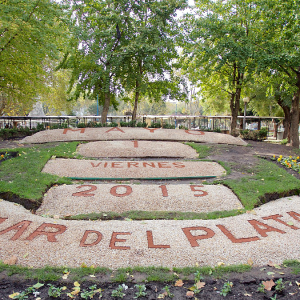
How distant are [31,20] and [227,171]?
1015 cm

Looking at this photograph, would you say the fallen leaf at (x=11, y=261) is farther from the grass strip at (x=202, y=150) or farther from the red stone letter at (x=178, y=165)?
the grass strip at (x=202, y=150)

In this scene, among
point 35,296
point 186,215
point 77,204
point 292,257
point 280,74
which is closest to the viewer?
point 35,296

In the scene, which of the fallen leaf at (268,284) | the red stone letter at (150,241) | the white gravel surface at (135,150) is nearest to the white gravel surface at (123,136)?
the white gravel surface at (135,150)

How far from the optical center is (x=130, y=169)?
354 inches

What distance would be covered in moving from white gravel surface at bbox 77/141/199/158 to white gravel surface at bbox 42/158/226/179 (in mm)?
1221

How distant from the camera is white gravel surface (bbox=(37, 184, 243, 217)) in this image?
20.7 feet

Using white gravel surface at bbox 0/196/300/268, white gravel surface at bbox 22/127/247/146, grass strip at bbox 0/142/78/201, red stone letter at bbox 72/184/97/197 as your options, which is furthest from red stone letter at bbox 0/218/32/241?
white gravel surface at bbox 22/127/247/146

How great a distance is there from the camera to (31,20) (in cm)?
1173

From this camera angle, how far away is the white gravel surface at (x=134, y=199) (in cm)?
632

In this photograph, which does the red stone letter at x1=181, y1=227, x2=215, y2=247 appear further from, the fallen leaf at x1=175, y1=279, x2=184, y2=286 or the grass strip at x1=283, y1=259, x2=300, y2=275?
the grass strip at x1=283, y1=259, x2=300, y2=275

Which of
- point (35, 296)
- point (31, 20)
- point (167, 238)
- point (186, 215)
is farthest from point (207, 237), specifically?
point (31, 20)

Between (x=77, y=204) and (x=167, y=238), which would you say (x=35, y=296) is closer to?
(x=167, y=238)

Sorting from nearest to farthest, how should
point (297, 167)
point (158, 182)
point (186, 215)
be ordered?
point (186, 215), point (158, 182), point (297, 167)

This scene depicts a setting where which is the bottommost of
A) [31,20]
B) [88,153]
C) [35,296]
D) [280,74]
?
[35,296]
